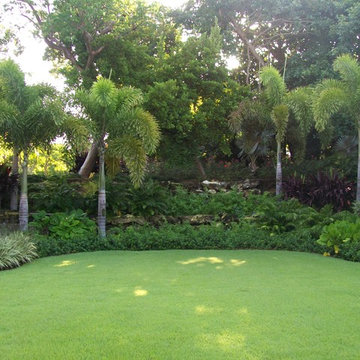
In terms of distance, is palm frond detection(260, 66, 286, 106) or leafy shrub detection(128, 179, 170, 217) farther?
palm frond detection(260, 66, 286, 106)

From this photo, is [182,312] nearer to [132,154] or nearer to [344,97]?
[132,154]

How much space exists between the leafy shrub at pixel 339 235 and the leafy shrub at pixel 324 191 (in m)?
4.31

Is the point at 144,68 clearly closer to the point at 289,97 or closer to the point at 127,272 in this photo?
the point at 289,97

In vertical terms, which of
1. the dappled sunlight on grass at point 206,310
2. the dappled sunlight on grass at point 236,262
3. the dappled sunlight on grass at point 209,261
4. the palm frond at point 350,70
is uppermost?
the palm frond at point 350,70

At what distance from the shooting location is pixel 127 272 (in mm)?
7711

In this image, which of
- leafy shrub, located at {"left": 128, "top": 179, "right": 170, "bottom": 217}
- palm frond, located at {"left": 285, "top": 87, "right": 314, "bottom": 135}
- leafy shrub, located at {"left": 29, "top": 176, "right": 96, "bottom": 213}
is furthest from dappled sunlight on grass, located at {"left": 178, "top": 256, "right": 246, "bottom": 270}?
palm frond, located at {"left": 285, "top": 87, "right": 314, "bottom": 135}

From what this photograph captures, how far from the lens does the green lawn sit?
372cm

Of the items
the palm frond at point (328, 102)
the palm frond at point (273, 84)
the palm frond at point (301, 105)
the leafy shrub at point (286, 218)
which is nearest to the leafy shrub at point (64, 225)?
the leafy shrub at point (286, 218)

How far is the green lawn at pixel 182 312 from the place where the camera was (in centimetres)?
372

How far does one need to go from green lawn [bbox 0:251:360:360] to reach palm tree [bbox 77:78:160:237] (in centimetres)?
408

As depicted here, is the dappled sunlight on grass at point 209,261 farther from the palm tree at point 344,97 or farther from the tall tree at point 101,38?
the tall tree at point 101,38

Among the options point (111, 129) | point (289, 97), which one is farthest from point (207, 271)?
point (289, 97)

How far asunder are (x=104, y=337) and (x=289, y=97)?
12921 millimetres

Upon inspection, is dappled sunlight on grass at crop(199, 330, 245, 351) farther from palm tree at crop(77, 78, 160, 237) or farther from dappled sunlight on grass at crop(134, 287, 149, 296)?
palm tree at crop(77, 78, 160, 237)
